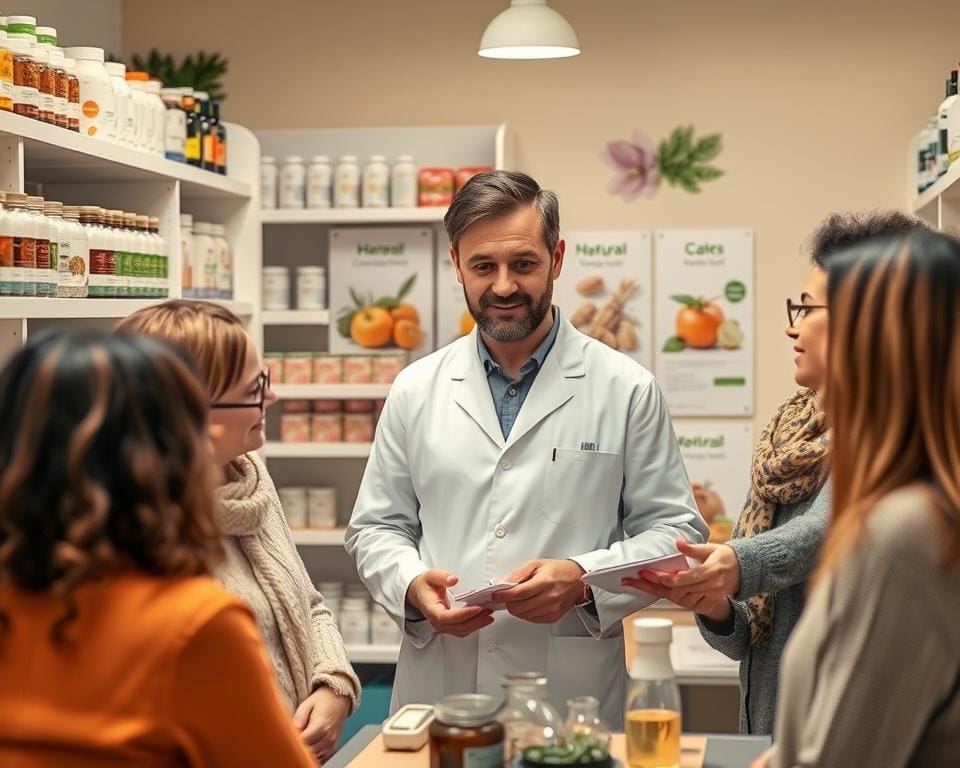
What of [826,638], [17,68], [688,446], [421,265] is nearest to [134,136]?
[17,68]

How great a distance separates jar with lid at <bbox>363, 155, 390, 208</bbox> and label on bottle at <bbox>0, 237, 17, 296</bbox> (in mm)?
1772

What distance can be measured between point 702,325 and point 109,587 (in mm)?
3542

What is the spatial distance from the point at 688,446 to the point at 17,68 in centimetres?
269

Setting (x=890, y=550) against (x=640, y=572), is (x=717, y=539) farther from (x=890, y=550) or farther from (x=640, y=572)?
(x=890, y=550)

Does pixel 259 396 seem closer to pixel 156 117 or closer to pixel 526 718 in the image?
pixel 526 718

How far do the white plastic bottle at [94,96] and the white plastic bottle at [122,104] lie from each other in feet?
0.09

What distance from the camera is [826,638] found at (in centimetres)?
120

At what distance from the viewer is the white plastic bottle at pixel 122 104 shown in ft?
10.3

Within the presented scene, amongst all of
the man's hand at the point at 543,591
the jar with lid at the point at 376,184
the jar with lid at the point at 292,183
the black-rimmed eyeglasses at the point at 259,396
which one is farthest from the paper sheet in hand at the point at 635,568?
the jar with lid at the point at 292,183

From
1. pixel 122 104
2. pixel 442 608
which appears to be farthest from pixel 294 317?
pixel 442 608

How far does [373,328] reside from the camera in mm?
4293

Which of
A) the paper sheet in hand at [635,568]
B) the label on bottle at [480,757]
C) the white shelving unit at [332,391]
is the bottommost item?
the label on bottle at [480,757]

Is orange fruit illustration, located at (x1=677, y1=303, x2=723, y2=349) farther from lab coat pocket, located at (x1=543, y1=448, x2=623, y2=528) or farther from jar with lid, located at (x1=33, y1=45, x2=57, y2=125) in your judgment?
jar with lid, located at (x1=33, y1=45, x2=57, y2=125)

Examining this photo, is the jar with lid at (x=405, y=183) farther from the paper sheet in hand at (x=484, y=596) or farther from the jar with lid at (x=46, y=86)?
the paper sheet in hand at (x=484, y=596)
